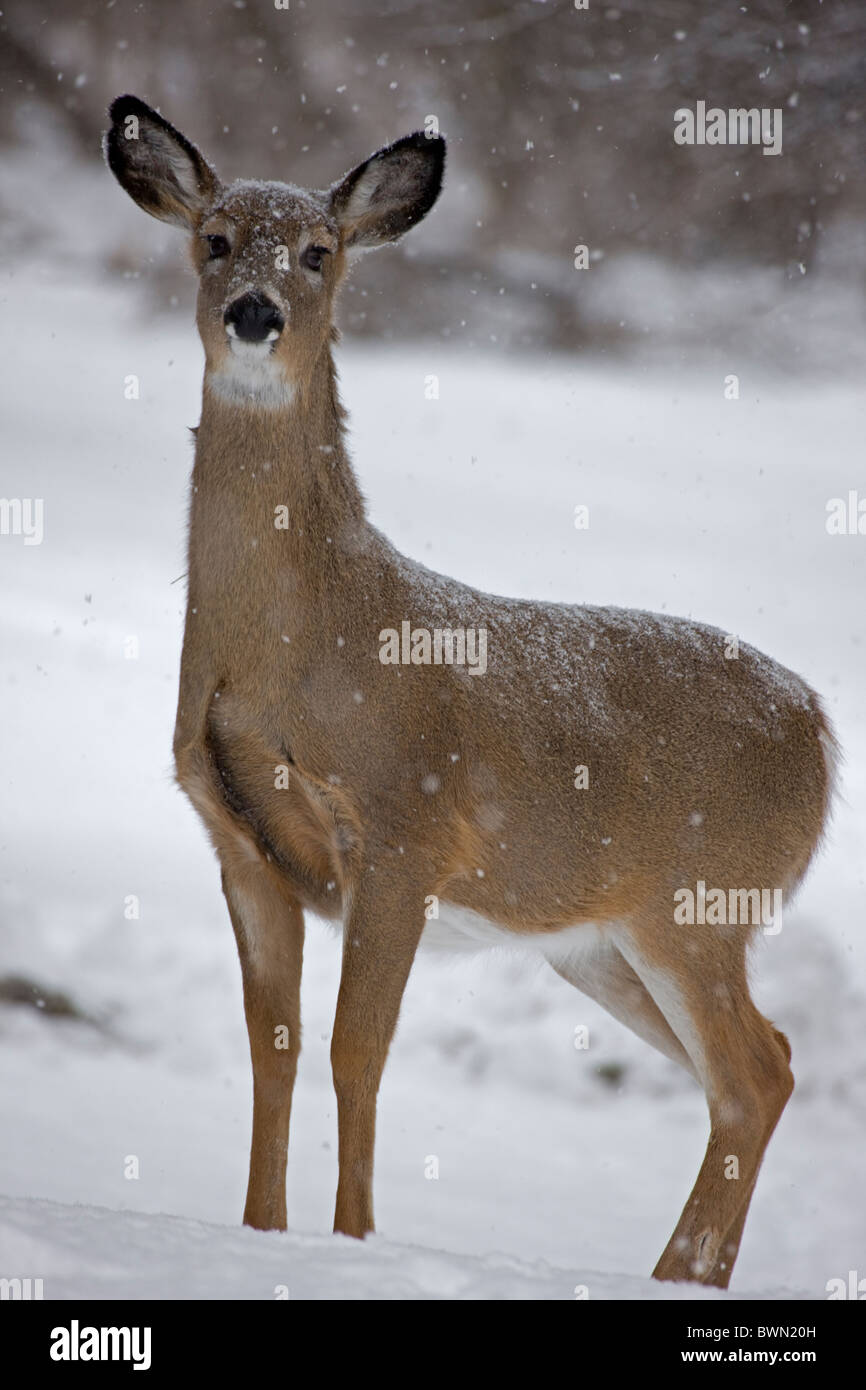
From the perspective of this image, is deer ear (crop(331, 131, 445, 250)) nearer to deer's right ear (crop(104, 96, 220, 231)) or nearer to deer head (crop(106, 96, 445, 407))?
deer head (crop(106, 96, 445, 407))

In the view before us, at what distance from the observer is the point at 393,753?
4684mm

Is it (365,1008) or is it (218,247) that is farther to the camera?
(218,247)

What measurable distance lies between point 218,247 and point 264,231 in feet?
0.52

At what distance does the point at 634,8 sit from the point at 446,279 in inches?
99.0

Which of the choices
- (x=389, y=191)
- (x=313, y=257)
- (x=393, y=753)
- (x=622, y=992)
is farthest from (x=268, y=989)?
(x=389, y=191)

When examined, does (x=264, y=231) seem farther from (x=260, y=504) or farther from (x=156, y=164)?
(x=260, y=504)

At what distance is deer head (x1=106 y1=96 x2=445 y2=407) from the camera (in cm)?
471

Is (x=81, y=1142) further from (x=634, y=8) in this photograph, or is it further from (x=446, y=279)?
(x=634, y=8)

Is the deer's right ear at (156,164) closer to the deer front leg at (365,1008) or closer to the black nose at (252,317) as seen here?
the black nose at (252,317)

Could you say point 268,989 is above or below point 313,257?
below

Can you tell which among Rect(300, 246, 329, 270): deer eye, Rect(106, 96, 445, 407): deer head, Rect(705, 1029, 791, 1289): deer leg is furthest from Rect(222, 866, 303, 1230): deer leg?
Rect(300, 246, 329, 270): deer eye

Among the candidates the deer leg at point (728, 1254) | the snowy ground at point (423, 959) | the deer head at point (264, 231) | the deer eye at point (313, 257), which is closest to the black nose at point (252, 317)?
the deer head at point (264, 231)

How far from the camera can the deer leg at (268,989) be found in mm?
5035

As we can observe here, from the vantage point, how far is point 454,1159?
780 cm
